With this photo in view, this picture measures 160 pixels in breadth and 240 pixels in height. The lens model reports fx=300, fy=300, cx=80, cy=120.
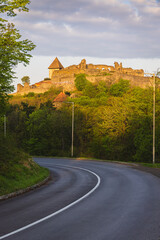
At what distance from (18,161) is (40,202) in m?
8.75

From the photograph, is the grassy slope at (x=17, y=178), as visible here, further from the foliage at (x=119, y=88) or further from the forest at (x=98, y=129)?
the foliage at (x=119, y=88)

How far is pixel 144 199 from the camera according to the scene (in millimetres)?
12531

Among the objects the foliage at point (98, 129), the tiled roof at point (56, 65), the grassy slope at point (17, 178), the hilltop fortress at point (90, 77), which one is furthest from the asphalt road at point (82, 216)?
the tiled roof at point (56, 65)

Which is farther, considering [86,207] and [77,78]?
[77,78]

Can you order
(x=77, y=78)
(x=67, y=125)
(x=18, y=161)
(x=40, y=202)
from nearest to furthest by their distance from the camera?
(x=40, y=202), (x=18, y=161), (x=67, y=125), (x=77, y=78)

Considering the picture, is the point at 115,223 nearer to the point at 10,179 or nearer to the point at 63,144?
the point at 10,179

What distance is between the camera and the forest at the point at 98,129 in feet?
155

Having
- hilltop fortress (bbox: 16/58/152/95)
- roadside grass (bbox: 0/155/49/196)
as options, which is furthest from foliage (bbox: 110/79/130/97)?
roadside grass (bbox: 0/155/49/196)

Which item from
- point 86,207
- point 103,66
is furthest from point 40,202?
point 103,66

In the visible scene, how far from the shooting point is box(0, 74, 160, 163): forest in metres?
47.2

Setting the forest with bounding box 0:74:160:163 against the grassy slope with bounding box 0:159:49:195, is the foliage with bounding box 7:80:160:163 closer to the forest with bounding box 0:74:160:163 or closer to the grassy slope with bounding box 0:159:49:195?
the forest with bounding box 0:74:160:163

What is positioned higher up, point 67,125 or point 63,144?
point 67,125

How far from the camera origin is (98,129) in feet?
185

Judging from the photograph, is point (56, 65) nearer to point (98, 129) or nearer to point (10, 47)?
point (98, 129)
